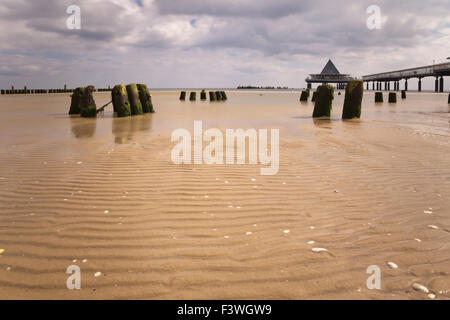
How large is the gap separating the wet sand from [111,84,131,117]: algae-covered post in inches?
331

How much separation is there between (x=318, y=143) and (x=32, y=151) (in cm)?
650

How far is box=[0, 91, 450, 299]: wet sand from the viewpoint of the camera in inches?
93.5

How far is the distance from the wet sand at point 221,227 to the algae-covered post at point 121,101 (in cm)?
841

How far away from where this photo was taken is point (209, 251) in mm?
2805

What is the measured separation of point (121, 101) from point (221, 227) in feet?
41.0

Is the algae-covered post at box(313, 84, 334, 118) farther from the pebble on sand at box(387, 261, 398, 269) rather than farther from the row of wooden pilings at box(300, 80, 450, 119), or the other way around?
the pebble on sand at box(387, 261, 398, 269)

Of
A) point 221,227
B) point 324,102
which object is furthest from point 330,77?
point 221,227

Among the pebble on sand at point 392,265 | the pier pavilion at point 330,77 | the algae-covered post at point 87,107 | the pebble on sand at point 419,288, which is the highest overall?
the pier pavilion at point 330,77

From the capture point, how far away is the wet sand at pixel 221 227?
2375 mm

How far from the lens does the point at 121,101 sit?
14414 millimetres

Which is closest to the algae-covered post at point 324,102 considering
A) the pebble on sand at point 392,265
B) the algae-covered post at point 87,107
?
the algae-covered post at point 87,107

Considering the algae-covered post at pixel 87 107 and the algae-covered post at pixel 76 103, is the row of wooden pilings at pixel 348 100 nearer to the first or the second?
the algae-covered post at pixel 87 107

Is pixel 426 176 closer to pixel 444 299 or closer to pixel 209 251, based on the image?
→ pixel 444 299
